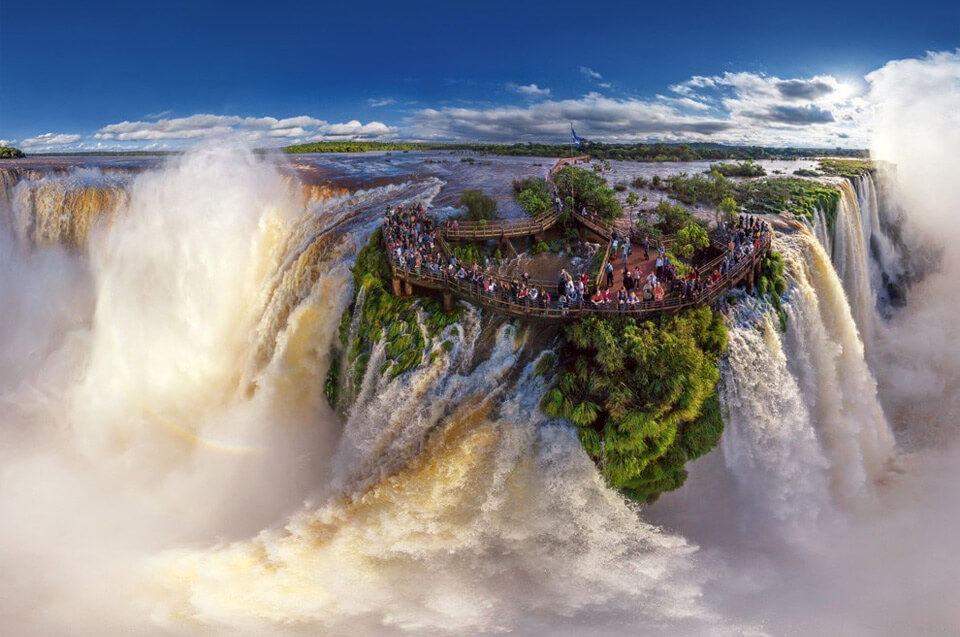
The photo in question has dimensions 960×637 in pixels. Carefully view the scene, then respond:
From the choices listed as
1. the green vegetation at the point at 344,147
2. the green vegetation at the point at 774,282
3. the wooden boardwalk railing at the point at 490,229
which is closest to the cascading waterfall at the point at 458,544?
the wooden boardwalk railing at the point at 490,229

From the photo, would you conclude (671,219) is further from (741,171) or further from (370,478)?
(741,171)

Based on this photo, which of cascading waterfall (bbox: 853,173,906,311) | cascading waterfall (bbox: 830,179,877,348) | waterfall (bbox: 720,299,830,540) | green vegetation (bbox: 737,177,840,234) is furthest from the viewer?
cascading waterfall (bbox: 853,173,906,311)

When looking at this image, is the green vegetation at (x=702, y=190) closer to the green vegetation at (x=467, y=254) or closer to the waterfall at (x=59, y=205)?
the green vegetation at (x=467, y=254)

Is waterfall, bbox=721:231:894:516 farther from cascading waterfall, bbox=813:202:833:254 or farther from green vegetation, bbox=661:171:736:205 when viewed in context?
green vegetation, bbox=661:171:736:205

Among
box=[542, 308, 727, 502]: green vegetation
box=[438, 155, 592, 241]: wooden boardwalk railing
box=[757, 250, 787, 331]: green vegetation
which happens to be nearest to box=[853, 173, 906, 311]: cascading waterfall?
box=[757, 250, 787, 331]: green vegetation

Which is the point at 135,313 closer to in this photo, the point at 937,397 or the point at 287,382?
the point at 287,382

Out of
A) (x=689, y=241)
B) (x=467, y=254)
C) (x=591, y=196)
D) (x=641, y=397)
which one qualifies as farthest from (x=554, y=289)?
(x=591, y=196)
